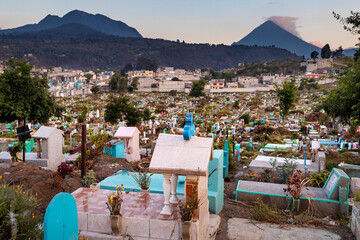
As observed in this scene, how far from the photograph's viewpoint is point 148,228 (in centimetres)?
466

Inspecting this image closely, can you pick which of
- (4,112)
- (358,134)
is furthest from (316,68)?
(4,112)

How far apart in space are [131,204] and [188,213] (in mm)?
1324

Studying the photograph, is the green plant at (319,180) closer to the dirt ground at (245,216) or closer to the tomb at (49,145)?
the dirt ground at (245,216)

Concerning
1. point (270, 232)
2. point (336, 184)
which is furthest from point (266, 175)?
point (270, 232)

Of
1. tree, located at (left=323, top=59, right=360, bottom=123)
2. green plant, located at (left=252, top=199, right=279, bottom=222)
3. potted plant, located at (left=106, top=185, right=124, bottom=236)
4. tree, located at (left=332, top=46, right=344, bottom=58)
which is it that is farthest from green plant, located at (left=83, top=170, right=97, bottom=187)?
tree, located at (left=332, top=46, right=344, bottom=58)

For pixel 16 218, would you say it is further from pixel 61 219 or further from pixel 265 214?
pixel 265 214

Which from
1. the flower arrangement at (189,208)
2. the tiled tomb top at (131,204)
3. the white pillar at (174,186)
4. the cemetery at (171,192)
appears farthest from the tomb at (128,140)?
the flower arrangement at (189,208)

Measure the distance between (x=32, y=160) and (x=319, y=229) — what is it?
759cm

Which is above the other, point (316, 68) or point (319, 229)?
point (316, 68)

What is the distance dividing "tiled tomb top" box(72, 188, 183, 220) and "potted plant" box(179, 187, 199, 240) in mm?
281

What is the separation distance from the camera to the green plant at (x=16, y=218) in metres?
3.68

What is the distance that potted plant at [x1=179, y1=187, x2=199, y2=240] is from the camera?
4.43 meters

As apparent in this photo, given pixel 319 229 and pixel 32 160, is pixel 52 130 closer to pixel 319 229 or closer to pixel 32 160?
pixel 32 160

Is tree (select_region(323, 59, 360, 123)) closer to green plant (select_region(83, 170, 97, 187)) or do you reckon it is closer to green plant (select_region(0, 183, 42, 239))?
green plant (select_region(83, 170, 97, 187))
